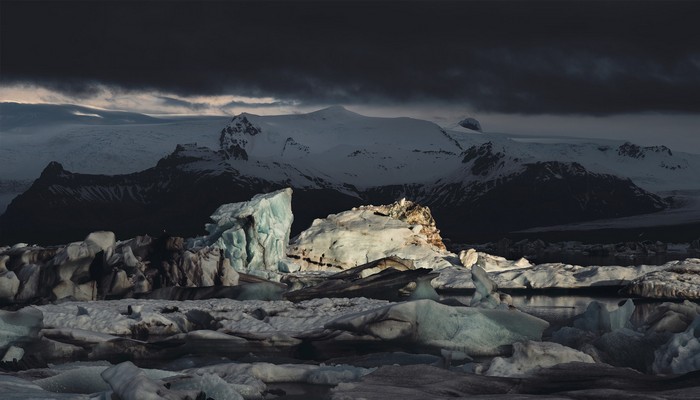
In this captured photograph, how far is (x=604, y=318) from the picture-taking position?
2980 cm

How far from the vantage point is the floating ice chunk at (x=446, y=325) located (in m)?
30.2

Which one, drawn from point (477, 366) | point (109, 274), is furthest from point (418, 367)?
point (109, 274)

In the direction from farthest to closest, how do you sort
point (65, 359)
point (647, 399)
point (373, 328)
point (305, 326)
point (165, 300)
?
point (165, 300), point (305, 326), point (373, 328), point (65, 359), point (647, 399)

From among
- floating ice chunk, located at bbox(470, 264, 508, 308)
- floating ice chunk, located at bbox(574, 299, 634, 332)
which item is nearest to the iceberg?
floating ice chunk, located at bbox(470, 264, 508, 308)

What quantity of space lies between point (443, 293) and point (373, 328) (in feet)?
107

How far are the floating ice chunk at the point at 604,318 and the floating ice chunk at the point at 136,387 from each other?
1552 centimetres

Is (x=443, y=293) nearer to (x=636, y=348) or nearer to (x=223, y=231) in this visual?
(x=223, y=231)

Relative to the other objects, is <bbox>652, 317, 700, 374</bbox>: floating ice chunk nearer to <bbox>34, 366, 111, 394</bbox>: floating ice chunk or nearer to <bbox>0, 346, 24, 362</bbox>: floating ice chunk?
<bbox>34, 366, 111, 394</bbox>: floating ice chunk

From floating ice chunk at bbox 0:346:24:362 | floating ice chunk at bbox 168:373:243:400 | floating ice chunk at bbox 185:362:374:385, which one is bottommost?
floating ice chunk at bbox 0:346:24:362

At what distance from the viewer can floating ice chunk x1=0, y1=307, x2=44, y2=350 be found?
28438mm

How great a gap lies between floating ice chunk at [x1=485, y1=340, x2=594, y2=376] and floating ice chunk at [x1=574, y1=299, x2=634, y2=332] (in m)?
5.73

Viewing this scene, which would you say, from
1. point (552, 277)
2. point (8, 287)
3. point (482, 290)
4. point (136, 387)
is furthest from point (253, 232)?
point (136, 387)

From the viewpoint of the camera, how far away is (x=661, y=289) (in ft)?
198

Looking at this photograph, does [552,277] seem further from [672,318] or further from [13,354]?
[13,354]
